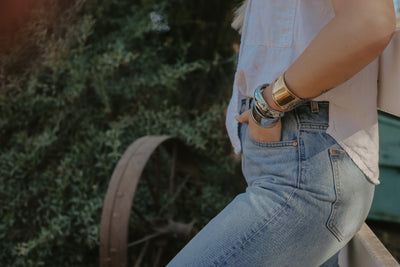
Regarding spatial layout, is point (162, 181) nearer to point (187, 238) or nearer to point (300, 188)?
point (187, 238)

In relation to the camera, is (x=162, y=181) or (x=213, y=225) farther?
(x=162, y=181)

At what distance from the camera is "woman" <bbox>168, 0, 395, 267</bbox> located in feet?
2.50

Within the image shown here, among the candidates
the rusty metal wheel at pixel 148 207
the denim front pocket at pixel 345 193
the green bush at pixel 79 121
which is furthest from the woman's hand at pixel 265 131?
the green bush at pixel 79 121

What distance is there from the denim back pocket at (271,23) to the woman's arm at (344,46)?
0.49 ft

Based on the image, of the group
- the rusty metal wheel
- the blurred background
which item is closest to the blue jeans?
the rusty metal wheel

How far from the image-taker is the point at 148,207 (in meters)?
2.66

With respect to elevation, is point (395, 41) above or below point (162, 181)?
above

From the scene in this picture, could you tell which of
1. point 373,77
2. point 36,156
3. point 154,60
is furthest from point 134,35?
point 373,77

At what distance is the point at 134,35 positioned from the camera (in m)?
2.64

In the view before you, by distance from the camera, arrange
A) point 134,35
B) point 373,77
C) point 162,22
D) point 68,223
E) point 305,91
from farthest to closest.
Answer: point 162,22 < point 134,35 < point 68,223 < point 373,77 < point 305,91

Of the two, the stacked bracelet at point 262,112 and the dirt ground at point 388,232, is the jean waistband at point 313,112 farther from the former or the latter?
the dirt ground at point 388,232

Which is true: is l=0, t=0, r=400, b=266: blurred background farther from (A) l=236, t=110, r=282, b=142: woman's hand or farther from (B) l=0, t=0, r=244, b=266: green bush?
(A) l=236, t=110, r=282, b=142: woman's hand

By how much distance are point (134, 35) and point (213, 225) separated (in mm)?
2068

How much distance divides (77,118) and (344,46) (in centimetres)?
218
